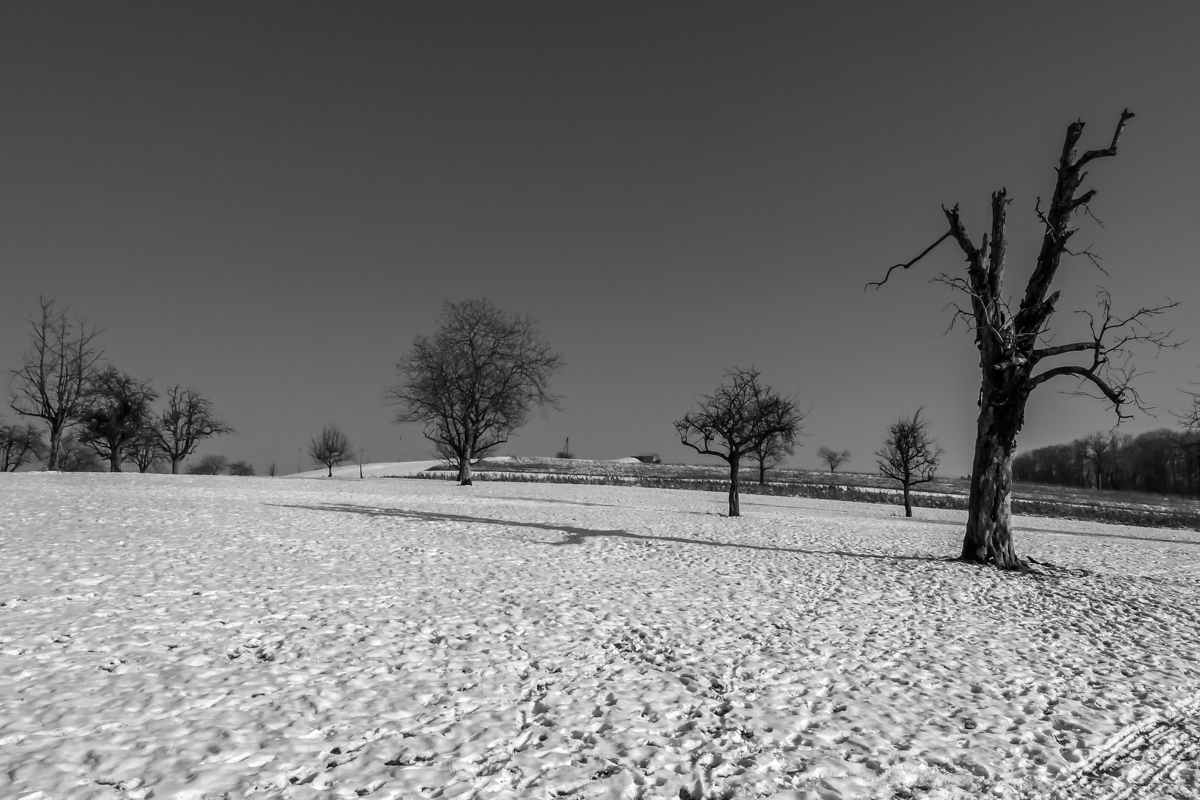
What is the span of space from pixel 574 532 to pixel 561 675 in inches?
456

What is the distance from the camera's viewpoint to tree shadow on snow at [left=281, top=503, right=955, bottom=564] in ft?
52.4

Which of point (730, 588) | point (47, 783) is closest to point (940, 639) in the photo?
point (730, 588)

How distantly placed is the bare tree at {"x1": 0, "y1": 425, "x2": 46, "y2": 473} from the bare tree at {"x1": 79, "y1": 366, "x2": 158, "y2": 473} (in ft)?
64.2

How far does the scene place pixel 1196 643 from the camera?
890 cm

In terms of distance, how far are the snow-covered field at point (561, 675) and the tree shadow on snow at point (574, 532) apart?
2.15 m

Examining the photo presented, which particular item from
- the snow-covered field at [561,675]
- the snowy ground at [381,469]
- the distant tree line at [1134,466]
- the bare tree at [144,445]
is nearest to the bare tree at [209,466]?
the snowy ground at [381,469]

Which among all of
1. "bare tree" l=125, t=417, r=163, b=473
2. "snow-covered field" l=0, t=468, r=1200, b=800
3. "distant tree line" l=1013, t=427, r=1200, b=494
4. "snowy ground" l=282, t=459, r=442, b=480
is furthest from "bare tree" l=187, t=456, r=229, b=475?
"distant tree line" l=1013, t=427, r=1200, b=494

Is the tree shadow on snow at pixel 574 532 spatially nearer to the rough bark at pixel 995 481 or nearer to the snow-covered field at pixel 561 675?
the rough bark at pixel 995 481

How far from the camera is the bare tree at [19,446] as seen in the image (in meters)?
55.8

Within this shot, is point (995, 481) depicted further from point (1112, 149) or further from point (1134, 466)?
point (1134, 466)

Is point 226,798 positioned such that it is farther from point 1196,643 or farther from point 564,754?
point 1196,643

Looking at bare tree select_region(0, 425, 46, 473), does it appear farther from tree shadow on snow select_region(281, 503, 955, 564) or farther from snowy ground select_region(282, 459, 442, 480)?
tree shadow on snow select_region(281, 503, 955, 564)

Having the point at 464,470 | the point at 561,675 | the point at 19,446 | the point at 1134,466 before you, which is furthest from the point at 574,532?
the point at 1134,466

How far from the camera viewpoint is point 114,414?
1663 inches
